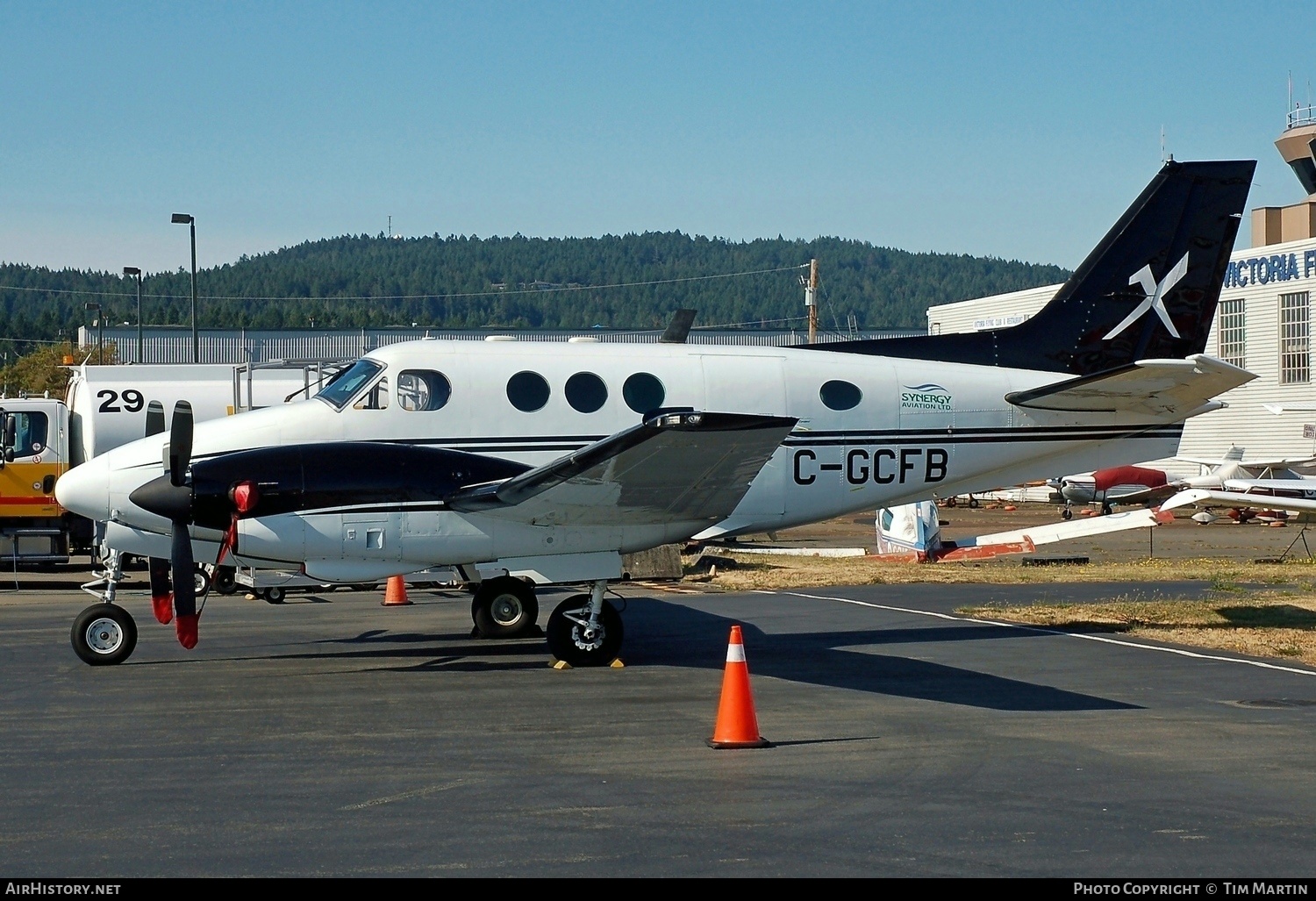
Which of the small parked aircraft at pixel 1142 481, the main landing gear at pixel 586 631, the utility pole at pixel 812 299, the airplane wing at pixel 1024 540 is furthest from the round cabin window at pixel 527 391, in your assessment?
the small parked aircraft at pixel 1142 481

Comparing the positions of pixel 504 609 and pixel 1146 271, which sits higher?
pixel 1146 271

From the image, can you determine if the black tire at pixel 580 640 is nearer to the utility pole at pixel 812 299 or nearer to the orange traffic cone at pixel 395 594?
the orange traffic cone at pixel 395 594

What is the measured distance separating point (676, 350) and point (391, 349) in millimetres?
3300

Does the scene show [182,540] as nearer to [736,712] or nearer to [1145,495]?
[736,712]

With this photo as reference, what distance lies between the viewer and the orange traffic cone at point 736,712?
9.77 metres

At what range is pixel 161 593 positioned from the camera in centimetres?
1425

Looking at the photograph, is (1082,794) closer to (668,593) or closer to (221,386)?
(668,593)

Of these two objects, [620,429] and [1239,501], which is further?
[1239,501]

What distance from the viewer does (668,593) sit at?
22438 millimetres

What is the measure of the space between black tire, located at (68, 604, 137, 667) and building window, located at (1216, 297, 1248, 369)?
52.5 m

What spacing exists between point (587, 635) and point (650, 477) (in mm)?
2185

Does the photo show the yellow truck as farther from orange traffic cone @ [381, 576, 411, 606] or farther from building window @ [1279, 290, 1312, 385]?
building window @ [1279, 290, 1312, 385]

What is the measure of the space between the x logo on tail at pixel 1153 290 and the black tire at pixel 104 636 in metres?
12.4

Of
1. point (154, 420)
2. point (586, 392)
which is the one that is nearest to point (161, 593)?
point (154, 420)
